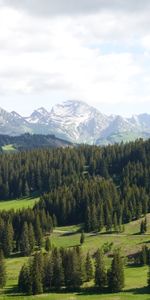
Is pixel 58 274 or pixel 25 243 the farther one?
pixel 25 243

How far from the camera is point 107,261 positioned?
134875 millimetres

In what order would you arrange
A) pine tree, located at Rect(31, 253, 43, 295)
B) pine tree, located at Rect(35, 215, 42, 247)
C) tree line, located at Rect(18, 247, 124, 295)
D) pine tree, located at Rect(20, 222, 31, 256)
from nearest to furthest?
pine tree, located at Rect(31, 253, 43, 295)
tree line, located at Rect(18, 247, 124, 295)
pine tree, located at Rect(20, 222, 31, 256)
pine tree, located at Rect(35, 215, 42, 247)

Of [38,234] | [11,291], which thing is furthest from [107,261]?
[38,234]

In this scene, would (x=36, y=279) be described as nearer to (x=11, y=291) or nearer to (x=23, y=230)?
(x=11, y=291)

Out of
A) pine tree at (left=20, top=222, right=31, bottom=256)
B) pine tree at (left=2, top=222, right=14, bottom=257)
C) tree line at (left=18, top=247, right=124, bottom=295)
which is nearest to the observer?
tree line at (left=18, top=247, right=124, bottom=295)

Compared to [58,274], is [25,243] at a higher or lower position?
higher

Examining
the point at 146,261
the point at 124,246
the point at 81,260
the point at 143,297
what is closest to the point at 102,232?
the point at 124,246

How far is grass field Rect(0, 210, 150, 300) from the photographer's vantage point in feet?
347

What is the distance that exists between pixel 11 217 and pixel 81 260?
216 feet

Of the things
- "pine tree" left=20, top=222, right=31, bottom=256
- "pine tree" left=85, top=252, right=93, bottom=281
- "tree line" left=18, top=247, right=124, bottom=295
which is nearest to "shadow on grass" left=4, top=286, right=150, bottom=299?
"tree line" left=18, top=247, right=124, bottom=295

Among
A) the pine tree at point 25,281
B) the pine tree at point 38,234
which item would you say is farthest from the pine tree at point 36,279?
the pine tree at point 38,234

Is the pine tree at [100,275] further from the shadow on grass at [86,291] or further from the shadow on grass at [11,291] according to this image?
the shadow on grass at [11,291]

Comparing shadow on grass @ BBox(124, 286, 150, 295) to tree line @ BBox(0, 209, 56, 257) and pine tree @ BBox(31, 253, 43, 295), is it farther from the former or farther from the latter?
tree line @ BBox(0, 209, 56, 257)

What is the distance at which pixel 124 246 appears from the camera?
148m
